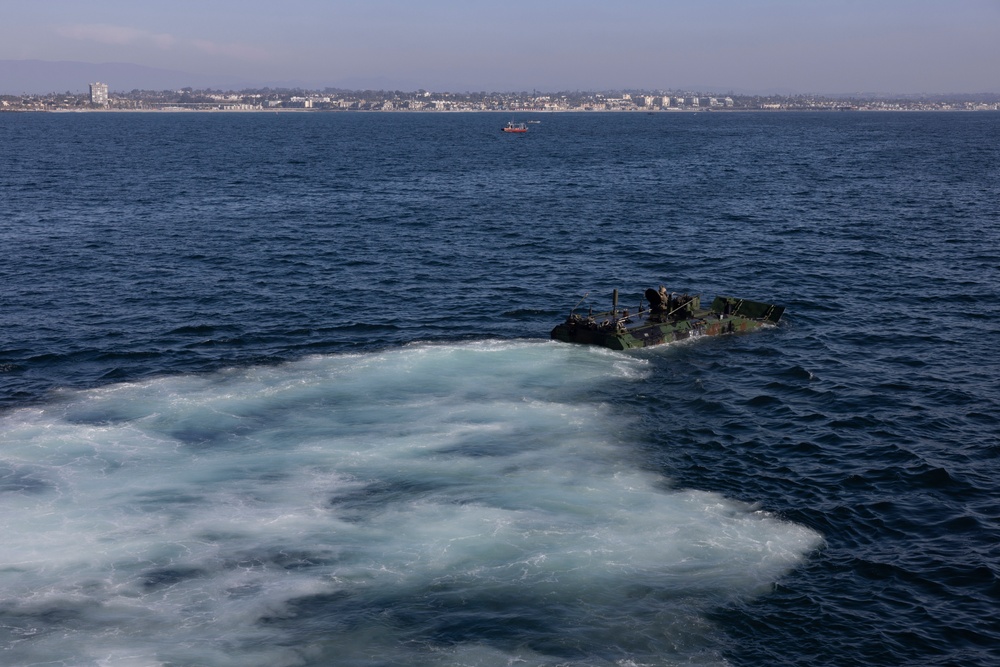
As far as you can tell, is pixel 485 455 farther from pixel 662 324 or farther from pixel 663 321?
pixel 663 321

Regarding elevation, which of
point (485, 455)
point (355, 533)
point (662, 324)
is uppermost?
point (662, 324)

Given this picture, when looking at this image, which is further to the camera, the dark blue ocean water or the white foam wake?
the dark blue ocean water

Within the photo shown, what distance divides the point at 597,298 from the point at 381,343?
1801 cm

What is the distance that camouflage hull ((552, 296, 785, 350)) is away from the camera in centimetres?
5391

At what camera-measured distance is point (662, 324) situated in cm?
5506

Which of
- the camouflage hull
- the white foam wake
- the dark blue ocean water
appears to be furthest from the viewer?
the camouflage hull

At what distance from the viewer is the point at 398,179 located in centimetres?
13675

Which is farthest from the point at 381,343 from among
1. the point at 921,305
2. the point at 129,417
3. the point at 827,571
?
the point at 921,305

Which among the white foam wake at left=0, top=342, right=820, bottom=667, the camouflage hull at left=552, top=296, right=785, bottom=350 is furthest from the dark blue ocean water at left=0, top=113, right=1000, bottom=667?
the camouflage hull at left=552, top=296, right=785, bottom=350

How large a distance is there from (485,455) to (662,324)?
19251 mm

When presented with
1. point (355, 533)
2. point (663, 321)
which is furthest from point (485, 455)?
point (663, 321)

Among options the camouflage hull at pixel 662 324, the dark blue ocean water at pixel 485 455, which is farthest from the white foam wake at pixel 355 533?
the camouflage hull at pixel 662 324

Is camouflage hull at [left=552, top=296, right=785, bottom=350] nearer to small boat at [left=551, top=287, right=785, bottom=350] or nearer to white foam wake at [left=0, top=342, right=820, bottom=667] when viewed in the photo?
small boat at [left=551, top=287, right=785, bottom=350]

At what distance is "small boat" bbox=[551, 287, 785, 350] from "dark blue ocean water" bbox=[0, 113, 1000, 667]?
106 cm
